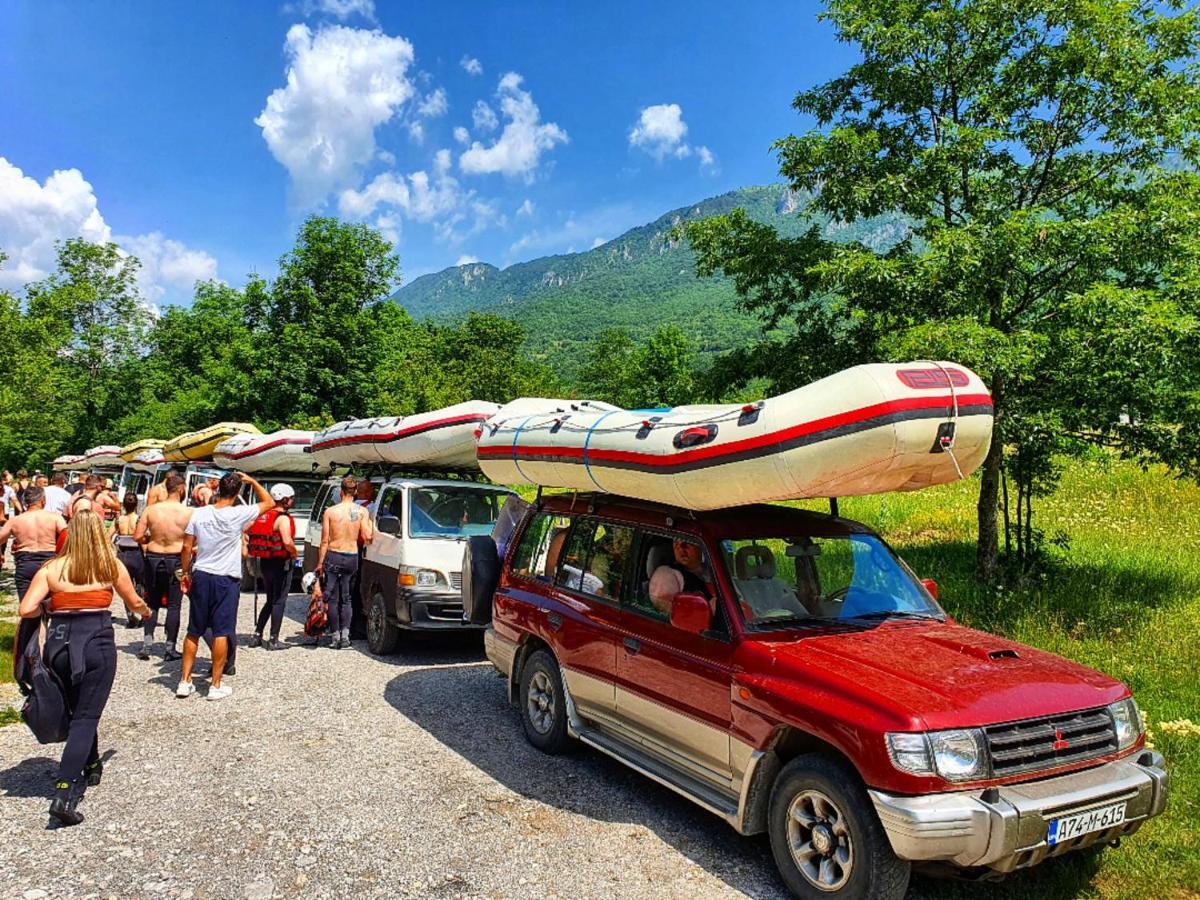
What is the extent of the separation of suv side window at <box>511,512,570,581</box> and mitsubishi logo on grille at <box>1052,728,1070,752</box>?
357 cm

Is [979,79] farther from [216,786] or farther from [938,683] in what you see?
[216,786]

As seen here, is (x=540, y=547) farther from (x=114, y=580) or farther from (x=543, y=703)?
(x=114, y=580)

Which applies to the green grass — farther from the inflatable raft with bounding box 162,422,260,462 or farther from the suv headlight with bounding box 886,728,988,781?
the inflatable raft with bounding box 162,422,260,462

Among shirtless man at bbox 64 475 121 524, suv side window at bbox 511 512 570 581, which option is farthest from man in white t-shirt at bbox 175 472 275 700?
shirtless man at bbox 64 475 121 524

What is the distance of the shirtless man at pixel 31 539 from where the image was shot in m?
7.81

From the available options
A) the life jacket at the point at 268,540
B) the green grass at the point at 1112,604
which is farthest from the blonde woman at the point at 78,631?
the green grass at the point at 1112,604

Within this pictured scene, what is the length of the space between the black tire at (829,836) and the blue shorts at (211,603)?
17.8 feet

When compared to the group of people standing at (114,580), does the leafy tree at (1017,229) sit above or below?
above

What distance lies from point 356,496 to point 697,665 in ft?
21.0

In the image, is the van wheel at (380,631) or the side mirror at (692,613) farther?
the van wheel at (380,631)

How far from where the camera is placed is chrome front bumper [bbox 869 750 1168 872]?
343 centimetres

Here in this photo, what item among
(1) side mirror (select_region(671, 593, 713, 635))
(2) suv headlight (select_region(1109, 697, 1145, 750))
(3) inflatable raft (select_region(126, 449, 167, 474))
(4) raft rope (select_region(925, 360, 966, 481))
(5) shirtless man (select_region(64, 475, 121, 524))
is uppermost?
(4) raft rope (select_region(925, 360, 966, 481))

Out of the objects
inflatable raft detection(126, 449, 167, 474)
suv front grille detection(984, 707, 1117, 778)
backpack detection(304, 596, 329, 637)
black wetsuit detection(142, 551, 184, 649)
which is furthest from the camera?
inflatable raft detection(126, 449, 167, 474)

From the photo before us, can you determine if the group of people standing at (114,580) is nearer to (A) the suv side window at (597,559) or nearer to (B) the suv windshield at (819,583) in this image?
(A) the suv side window at (597,559)
